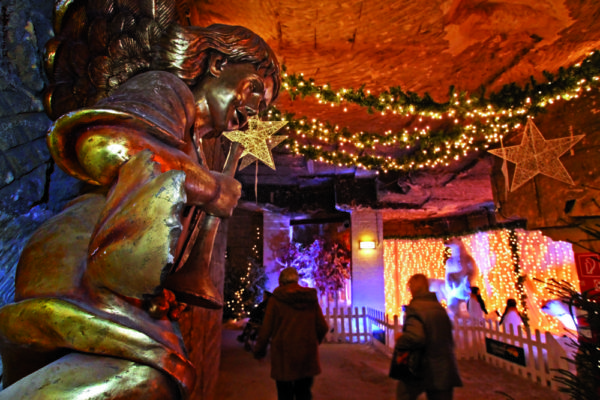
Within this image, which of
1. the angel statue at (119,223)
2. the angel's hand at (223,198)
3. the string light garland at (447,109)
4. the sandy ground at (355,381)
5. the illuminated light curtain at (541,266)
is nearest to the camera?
the angel statue at (119,223)

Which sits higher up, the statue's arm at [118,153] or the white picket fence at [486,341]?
the statue's arm at [118,153]

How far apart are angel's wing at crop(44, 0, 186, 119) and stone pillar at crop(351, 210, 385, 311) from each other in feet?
27.3

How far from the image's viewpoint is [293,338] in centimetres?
290

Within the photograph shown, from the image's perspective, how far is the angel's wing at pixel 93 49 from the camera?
0.88 meters

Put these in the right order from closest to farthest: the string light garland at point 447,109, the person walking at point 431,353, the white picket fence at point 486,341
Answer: the person walking at point 431,353 → the string light garland at point 447,109 → the white picket fence at point 486,341

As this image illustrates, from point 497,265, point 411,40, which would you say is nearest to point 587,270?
point 411,40

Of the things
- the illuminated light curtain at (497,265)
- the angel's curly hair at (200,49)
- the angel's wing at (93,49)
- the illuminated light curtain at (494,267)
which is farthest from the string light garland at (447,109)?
the illuminated light curtain at (494,267)

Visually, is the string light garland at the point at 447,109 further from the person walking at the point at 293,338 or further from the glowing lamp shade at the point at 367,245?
the glowing lamp shade at the point at 367,245

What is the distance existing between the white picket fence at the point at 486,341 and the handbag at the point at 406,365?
1.87m

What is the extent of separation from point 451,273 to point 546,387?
5016mm

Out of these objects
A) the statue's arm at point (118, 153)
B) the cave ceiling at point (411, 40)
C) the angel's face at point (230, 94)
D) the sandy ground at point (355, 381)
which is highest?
the cave ceiling at point (411, 40)

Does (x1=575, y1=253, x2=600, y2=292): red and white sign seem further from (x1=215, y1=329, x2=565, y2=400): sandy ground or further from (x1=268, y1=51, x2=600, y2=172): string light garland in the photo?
(x1=268, y1=51, x2=600, y2=172): string light garland

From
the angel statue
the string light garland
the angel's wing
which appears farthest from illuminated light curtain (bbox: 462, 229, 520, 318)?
the angel's wing

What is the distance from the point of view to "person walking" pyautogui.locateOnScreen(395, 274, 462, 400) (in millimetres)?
2705
